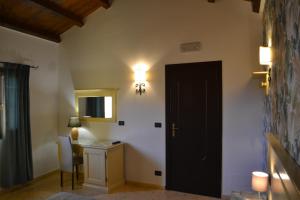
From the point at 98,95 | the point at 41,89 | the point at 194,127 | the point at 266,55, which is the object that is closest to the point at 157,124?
the point at 194,127

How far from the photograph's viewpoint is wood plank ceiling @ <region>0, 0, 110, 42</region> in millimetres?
3811

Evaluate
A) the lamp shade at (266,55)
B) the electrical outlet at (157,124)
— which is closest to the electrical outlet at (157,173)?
the electrical outlet at (157,124)

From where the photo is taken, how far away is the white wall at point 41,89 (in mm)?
4227

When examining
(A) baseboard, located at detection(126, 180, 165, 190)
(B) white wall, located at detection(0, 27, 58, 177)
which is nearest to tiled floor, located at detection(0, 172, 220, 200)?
(A) baseboard, located at detection(126, 180, 165, 190)

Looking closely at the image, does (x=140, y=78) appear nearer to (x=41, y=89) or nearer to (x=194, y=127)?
(x=194, y=127)

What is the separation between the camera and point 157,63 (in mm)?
4113

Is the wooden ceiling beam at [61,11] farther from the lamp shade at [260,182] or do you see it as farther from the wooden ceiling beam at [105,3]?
the lamp shade at [260,182]

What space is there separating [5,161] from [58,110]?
4.93ft

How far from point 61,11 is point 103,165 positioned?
2804mm

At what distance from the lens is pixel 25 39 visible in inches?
172

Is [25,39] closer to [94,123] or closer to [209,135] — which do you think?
[94,123]

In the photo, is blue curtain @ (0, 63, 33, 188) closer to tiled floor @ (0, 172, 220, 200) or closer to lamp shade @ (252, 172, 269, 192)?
tiled floor @ (0, 172, 220, 200)

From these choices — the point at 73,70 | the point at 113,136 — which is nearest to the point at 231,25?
the point at 113,136

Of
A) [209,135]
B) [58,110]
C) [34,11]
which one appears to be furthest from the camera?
[58,110]
